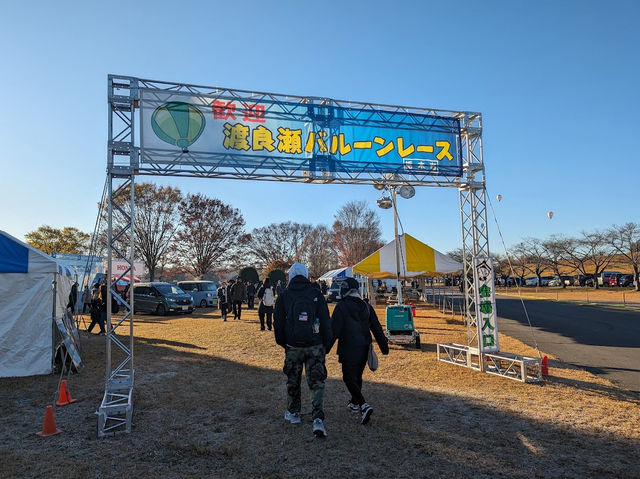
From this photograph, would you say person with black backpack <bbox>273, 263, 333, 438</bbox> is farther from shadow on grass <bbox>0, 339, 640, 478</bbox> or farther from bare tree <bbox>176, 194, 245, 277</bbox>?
bare tree <bbox>176, 194, 245, 277</bbox>

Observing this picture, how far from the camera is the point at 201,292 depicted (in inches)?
1073

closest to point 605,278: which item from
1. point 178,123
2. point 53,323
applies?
point 178,123

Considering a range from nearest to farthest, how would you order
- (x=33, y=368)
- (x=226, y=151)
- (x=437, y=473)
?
1. (x=437, y=473)
2. (x=226, y=151)
3. (x=33, y=368)

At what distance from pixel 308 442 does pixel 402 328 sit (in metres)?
6.88

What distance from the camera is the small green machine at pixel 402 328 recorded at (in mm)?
10805

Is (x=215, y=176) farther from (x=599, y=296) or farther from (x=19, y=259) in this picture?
(x=599, y=296)

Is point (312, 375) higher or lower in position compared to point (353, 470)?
higher

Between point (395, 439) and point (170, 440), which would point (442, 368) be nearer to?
point (395, 439)

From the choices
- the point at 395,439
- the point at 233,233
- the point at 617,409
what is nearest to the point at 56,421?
the point at 395,439

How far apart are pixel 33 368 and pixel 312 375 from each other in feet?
21.2

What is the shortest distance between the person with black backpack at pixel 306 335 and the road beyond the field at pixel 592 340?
Result: 550cm

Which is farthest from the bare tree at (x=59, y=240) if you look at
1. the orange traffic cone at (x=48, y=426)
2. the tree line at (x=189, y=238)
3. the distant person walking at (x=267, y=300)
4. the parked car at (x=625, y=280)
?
the parked car at (x=625, y=280)

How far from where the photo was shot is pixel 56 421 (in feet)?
17.6

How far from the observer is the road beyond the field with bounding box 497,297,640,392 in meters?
8.39
